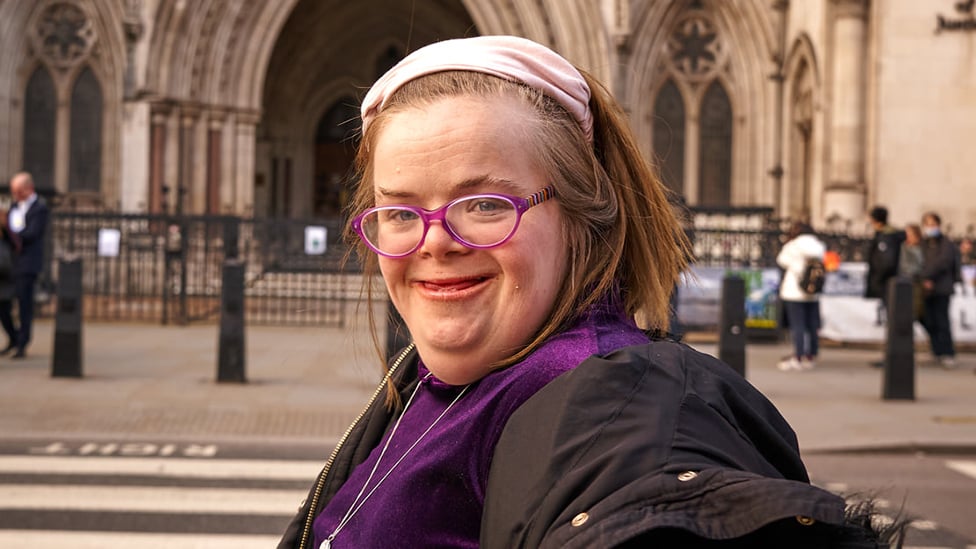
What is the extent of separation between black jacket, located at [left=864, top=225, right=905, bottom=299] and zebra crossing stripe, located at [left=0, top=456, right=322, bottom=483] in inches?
310

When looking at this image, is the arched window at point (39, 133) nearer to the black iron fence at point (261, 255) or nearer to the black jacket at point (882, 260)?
the black iron fence at point (261, 255)

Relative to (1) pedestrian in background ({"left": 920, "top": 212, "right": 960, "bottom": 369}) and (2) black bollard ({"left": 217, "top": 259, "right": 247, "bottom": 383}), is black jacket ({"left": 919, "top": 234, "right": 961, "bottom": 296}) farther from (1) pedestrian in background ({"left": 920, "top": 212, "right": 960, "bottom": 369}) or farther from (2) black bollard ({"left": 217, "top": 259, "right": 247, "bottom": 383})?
(2) black bollard ({"left": 217, "top": 259, "right": 247, "bottom": 383})

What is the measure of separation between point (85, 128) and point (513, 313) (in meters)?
28.1

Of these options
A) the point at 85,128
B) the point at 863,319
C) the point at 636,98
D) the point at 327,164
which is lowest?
the point at 863,319

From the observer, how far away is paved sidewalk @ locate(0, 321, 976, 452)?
878 cm

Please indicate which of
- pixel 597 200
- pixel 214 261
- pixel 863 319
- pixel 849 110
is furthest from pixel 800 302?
pixel 597 200

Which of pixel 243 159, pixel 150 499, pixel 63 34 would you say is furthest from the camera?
pixel 63 34

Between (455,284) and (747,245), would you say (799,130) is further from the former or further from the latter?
(455,284)

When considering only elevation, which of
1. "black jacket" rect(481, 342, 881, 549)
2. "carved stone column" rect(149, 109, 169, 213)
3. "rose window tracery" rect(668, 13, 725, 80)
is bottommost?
"black jacket" rect(481, 342, 881, 549)

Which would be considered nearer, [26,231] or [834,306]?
A: [26,231]

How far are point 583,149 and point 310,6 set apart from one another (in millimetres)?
31071

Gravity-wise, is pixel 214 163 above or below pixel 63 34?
below

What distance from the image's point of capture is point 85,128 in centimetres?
2795

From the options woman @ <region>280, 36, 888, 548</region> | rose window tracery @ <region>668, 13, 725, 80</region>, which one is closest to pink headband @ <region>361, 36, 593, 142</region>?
woman @ <region>280, 36, 888, 548</region>
